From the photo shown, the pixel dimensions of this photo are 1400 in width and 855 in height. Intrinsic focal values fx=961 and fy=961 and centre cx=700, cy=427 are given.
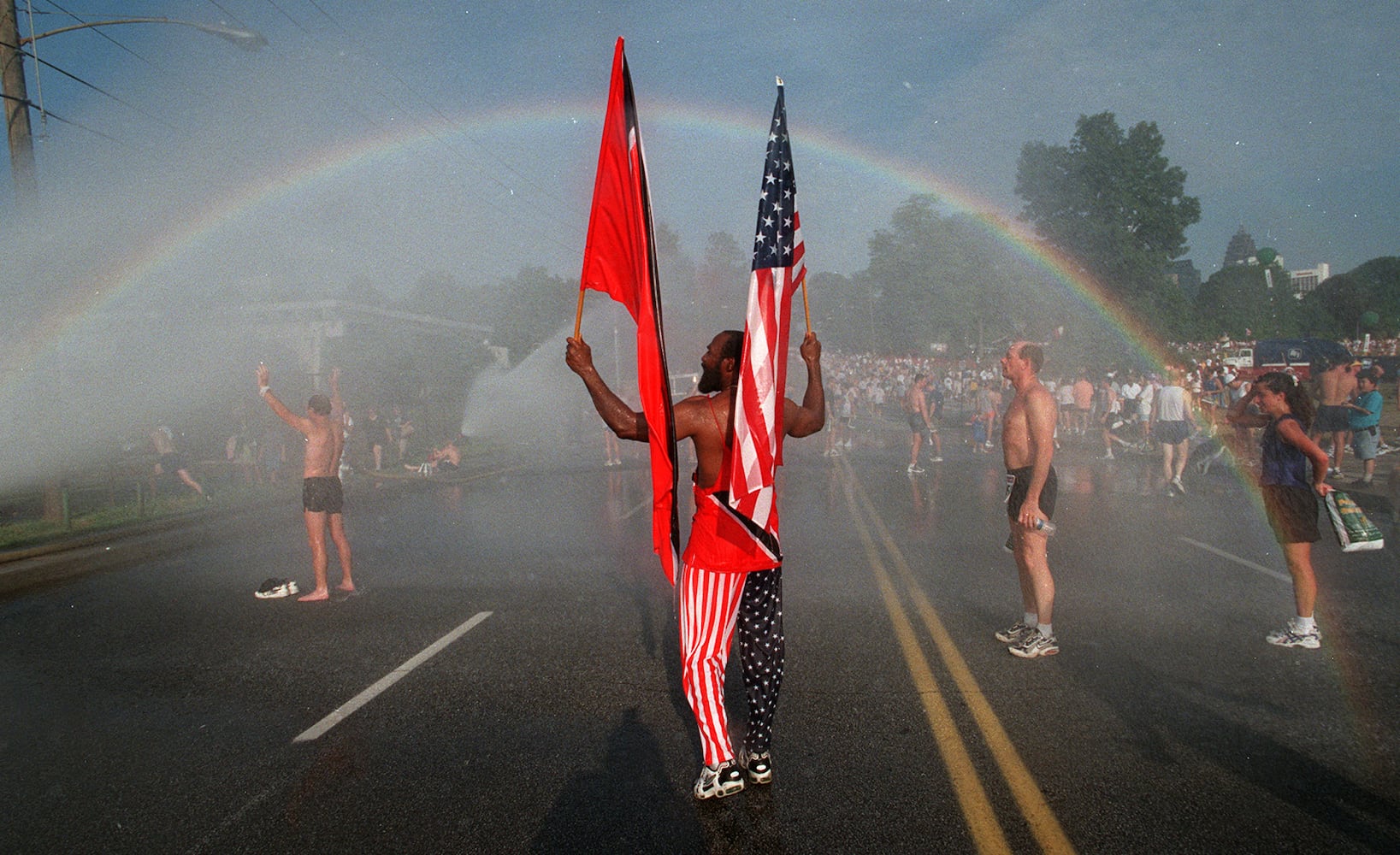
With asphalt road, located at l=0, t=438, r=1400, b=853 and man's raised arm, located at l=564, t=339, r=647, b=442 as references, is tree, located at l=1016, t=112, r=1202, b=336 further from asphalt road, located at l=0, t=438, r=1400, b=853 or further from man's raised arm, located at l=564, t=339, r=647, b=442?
man's raised arm, located at l=564, t=339, r=647, b=442

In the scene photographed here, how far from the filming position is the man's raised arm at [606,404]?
3.65 m

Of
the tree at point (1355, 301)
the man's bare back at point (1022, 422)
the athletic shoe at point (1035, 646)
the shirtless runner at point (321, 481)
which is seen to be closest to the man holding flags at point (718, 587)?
the athletic shoe at point (1035, 646)

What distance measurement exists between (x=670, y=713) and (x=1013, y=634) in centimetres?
230

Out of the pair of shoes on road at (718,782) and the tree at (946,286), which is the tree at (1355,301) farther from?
the pair of shoes on road at (718,782)

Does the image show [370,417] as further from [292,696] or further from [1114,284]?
[1114,284]

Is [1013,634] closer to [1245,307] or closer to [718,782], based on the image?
[718,782]

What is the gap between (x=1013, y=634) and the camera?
5.78 m

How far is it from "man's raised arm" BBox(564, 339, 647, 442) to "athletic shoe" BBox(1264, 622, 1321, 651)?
14.1 ft

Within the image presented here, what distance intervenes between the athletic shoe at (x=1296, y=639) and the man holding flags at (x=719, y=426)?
364cm

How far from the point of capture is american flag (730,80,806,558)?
11.8 feet

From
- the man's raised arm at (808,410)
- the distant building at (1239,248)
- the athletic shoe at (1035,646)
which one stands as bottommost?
the athletic shoe at (1035,646)

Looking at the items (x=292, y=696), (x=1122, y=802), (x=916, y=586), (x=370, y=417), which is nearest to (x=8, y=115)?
(x=370, y=417)

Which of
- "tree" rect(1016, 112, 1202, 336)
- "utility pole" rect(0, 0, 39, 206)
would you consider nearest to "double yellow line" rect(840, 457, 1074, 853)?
"utility pole" rect(0, 0, 39, 206)

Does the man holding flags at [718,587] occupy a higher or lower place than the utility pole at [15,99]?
lower
